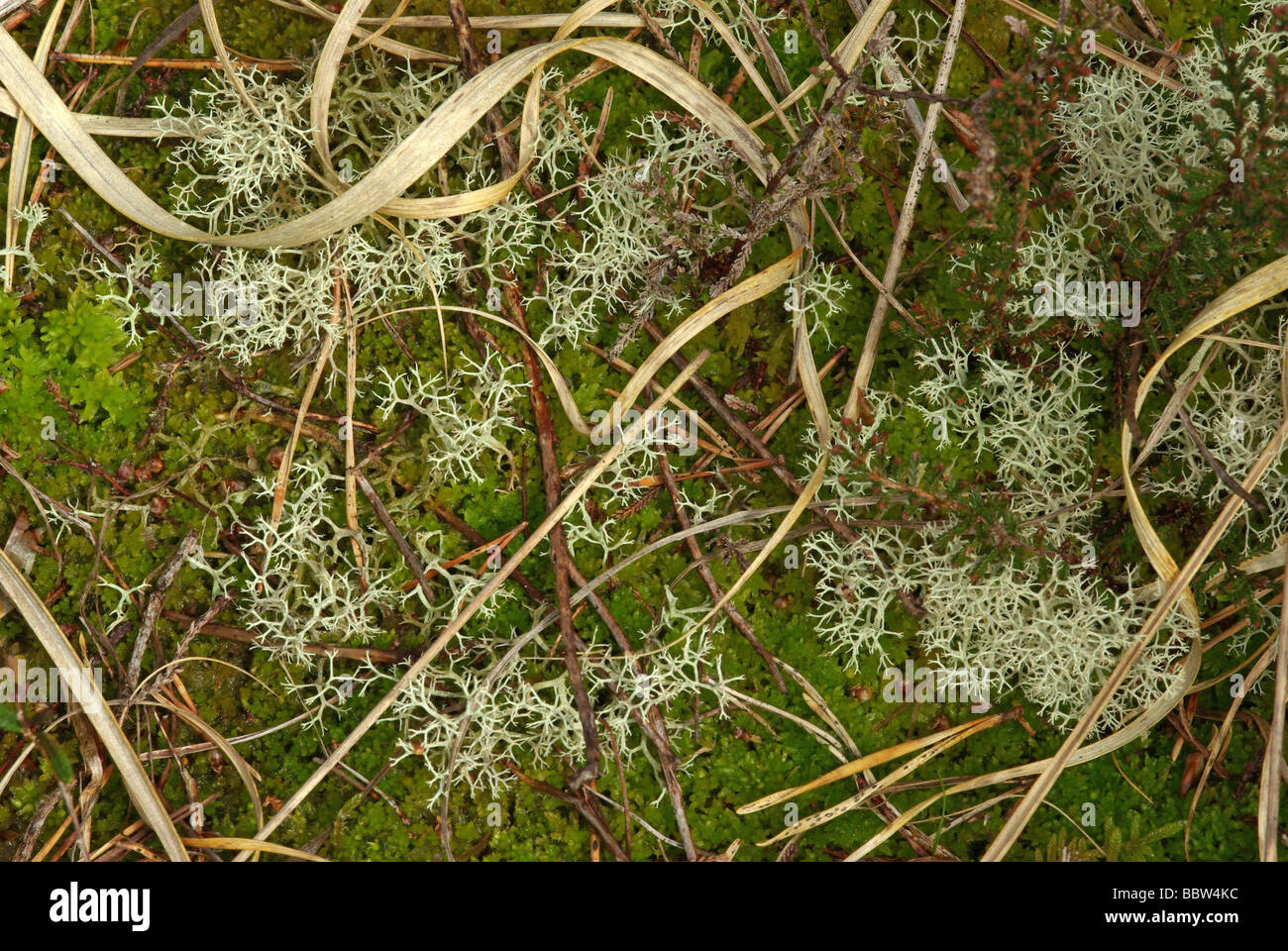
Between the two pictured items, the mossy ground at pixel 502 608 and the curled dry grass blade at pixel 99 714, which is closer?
the curled dry grass blade at pixel 99 714

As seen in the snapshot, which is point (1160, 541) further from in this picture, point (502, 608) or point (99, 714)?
point (99, 714)

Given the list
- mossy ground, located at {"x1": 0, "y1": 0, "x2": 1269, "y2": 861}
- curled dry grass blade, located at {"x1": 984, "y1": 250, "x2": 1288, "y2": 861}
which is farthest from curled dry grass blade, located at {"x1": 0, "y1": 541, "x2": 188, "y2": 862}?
curled dry grass blade, located at {"x1": 984, "y1": 250, "x2": 1288, "y2": 861}

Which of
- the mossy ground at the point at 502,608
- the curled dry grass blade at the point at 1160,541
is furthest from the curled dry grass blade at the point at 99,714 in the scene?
the curled dry grass blade at the point at 1160,541

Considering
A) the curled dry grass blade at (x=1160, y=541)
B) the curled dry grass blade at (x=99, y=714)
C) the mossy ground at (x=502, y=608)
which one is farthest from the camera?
the mossy ground at (x=502, y=608)

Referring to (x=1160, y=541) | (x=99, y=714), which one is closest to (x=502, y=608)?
(x=99, y=714)

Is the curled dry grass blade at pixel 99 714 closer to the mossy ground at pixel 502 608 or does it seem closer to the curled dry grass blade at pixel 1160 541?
the mossy ground at pixel 502 608

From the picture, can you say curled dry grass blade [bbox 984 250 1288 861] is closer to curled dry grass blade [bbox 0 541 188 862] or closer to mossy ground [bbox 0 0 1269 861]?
mossy ground [bbox 0 0 1269 861]

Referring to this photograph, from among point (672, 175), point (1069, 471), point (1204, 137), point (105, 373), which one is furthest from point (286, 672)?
point (1204, 137)

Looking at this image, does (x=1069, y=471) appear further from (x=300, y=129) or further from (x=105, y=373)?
(x=105, y=373)
